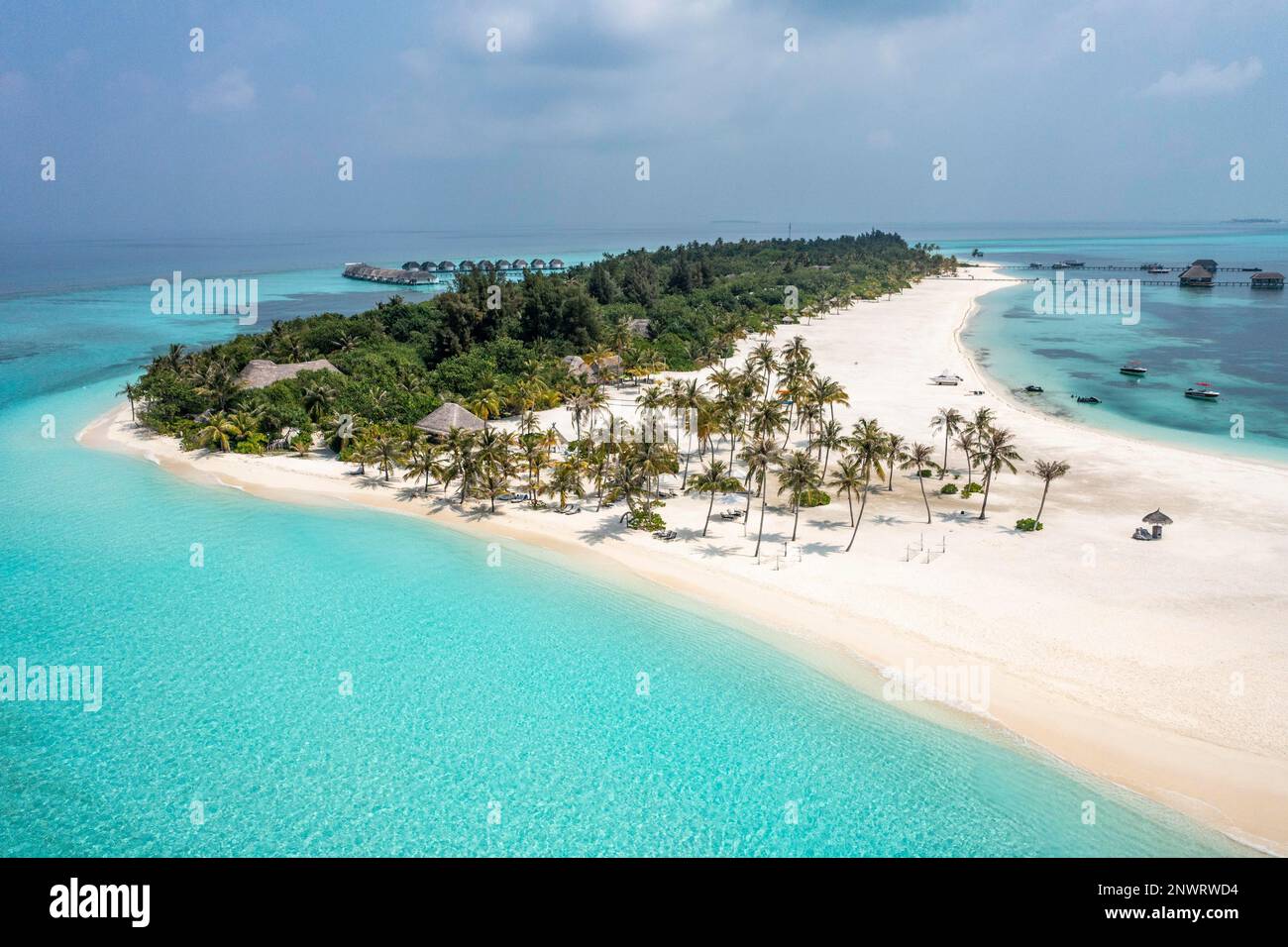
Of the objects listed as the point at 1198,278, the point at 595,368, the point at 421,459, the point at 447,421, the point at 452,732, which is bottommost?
the point at 452,732

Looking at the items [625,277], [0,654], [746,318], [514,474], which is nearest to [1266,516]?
[514,474]

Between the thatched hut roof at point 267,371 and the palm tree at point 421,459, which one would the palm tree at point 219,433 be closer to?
the thatched hut roof at point 267,371

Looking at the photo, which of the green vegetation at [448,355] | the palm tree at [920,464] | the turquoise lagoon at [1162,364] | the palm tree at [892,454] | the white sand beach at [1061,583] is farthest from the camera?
the turquoise lagoon at [1162,364]

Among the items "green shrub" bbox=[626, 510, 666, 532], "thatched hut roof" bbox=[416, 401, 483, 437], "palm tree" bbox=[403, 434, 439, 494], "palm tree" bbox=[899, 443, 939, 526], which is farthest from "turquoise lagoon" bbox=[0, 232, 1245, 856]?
"palm tree" bbox=[899, 443, 939, 526]

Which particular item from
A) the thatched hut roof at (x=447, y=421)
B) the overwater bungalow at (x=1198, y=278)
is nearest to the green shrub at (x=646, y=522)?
the thatched hut roof at (x=447, y=421)

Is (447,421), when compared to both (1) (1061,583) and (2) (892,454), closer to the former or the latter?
(2) (892,454)

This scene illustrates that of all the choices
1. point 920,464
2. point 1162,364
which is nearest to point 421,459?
point 920,464

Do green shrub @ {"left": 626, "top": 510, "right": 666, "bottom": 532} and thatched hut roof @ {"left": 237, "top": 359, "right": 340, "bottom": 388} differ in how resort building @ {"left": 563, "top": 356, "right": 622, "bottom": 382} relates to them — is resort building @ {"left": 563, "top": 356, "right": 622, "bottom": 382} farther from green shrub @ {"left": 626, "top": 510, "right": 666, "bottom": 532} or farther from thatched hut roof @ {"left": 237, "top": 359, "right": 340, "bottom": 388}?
green shrub @ {"left": 626, "top": 510, "right": 666, "bottom": 532}
